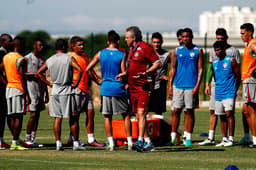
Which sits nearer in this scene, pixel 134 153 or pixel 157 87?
pixel 134 153

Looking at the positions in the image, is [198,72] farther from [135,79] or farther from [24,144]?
[24,144]

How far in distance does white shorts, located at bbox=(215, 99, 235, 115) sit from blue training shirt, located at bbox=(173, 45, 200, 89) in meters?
0.68

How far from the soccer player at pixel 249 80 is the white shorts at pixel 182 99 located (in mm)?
1061

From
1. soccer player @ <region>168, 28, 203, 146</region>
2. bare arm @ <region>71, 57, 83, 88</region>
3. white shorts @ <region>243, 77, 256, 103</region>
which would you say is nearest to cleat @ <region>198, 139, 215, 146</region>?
soccer player @ <region>168, 28, 203, 146</region>

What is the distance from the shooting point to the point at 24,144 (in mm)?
16078

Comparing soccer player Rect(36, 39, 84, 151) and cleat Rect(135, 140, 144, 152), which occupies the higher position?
soccer player Rect(36, 39, 84, 151)

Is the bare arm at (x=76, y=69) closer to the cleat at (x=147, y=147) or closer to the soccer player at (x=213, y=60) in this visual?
the cleat at (x=147, y=147)

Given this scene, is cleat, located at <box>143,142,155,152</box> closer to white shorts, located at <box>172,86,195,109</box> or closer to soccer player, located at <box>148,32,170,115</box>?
white shorts, located at <box>172,86,195,109</box>

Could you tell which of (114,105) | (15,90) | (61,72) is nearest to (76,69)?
(61,72)

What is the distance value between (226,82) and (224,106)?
1.58 ft

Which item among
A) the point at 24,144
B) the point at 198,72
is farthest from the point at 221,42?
the point at 24,144

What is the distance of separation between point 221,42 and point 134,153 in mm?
3173

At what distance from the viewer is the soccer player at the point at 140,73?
1483 cm

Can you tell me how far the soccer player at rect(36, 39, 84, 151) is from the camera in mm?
15219
